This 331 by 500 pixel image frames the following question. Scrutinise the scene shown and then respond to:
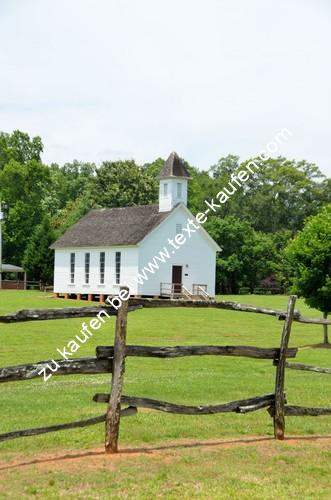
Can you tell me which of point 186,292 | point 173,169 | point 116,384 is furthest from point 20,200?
point 116,384

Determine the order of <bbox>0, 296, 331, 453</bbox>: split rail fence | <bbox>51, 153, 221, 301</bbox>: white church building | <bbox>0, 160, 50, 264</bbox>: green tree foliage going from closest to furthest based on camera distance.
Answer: <bbox>0, 296, 331, 453</bbox>: split rail fence, <bbox>51, 153, 221, 301</bbox>: white church building, <bbox>0, 160, 50, 264</bbox>: green tree foliage

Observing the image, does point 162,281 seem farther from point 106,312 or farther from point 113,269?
point 106,312

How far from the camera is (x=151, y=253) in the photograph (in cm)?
5366

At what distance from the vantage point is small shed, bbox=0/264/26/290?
71.1 metres

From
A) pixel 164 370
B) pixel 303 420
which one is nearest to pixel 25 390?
pixel 164 370

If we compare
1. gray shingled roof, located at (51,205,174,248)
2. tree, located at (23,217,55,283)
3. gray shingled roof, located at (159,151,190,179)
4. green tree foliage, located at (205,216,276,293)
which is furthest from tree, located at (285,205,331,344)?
green tree foliage, located at (205,216,276,293)

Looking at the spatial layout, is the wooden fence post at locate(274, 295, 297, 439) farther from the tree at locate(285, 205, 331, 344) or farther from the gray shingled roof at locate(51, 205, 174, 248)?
the gray shingled roof at locate(51, 205, 174, 248)

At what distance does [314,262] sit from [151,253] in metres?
25.3

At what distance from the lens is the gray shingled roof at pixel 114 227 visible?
54.2 m

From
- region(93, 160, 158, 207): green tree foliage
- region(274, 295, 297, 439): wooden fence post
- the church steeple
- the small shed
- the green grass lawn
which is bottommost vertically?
the green grass lawn

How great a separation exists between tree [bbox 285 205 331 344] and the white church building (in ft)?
75.2

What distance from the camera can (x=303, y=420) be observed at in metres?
12.1

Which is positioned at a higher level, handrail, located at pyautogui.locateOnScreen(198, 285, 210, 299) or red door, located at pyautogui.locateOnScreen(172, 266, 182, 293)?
red door, located at pyautogui.locateOnScreen(172, 266, 182, 293)

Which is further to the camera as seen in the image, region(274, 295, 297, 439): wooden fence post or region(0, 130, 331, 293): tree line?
region(0, 130, 331, 293): tree line
